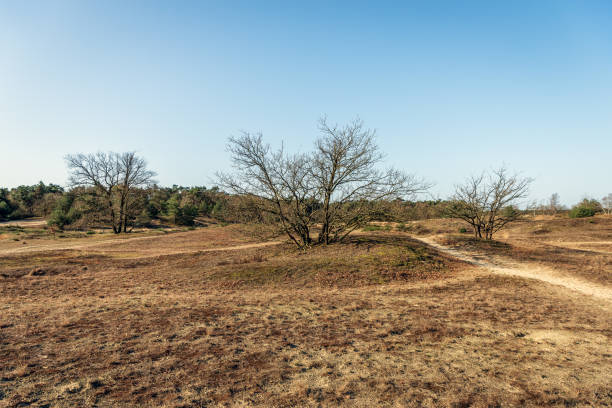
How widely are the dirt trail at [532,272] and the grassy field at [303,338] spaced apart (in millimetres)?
468

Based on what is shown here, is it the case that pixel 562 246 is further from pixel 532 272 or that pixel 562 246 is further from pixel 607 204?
pixel 607 204

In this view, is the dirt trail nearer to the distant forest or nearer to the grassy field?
the grassy field

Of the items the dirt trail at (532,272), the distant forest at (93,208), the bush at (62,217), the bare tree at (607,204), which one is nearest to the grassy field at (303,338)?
the dirt trail at (532,272)

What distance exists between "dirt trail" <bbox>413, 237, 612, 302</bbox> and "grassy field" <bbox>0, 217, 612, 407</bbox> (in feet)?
1.54

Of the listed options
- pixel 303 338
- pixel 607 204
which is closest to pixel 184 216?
pixel 303 338

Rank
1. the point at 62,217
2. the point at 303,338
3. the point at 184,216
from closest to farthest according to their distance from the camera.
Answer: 1. the point at 303,338
2. the point at 62,217
3. the point at 184,216

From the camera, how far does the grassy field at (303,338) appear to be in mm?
3850

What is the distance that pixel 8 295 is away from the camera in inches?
351

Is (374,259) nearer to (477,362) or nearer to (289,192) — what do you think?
(289,192)

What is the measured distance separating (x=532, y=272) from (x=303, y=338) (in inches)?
472

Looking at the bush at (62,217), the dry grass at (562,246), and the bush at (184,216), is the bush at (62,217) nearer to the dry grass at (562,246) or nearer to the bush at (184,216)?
the bush at (184,216)

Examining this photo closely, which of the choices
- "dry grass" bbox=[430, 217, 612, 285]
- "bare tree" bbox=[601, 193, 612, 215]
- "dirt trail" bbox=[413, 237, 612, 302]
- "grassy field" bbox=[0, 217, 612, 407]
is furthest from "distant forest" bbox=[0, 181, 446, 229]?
"bare tree" bbox=[601, 193, 612, 215]

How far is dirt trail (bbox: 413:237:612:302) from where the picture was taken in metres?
10.1

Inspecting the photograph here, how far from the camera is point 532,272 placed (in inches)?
511
